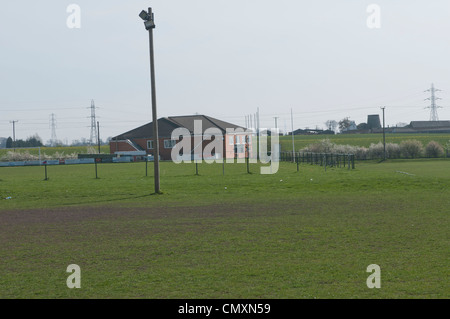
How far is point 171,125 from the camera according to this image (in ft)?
268

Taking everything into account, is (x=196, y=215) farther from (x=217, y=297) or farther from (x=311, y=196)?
(x=217, y=297)

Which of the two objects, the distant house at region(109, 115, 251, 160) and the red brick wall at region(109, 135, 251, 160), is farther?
the distant house at region(109, 115, 251, 160)

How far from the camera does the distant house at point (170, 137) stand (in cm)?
7750

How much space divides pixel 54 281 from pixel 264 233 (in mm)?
5144

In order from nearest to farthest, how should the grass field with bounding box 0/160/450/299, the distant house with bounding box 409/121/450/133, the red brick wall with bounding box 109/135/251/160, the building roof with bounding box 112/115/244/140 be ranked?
the grass field with bounding box 0/160/450/299 < the red brick wall with bounding box 109/135/251/160 < the building roof with bounding box 112/115/244/140 < the distant house with bounding box 409/121/450/133

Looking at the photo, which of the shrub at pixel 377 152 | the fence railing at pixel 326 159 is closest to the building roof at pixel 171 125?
the fence railing at pixel 326 159

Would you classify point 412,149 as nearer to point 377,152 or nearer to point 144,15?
point 377,152

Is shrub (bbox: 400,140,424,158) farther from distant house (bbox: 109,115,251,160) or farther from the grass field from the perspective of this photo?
the grass field

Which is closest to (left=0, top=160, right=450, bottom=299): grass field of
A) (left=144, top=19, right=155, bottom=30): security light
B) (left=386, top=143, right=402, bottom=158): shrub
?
(left=144, top=19, right=155, bottom=30): security light

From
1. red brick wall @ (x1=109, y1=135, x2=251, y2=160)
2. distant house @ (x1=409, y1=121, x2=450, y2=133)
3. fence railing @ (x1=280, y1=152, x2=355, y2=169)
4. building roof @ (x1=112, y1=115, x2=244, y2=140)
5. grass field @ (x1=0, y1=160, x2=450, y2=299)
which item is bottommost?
grass field @ (x1=0, y1=160, x2=450, y2=299)

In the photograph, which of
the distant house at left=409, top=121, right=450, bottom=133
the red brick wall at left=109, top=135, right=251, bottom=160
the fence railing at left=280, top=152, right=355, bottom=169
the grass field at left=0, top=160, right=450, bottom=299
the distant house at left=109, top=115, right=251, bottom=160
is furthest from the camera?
the distant house at left=409, top=121, right=450, bottom=133

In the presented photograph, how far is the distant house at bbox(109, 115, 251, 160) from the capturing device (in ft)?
254

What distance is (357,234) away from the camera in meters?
10.9

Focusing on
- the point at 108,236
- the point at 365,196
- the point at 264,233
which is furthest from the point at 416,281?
the point at 365,196
